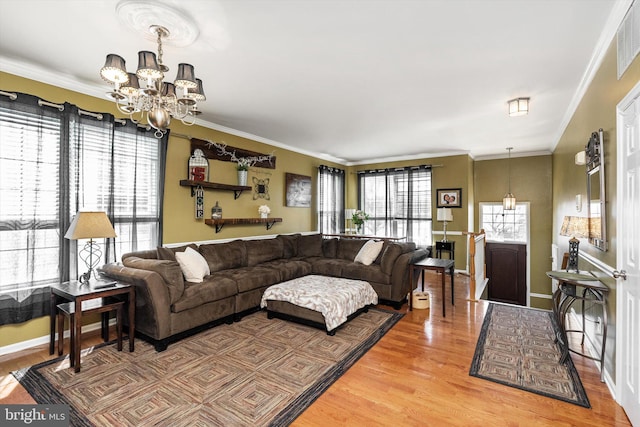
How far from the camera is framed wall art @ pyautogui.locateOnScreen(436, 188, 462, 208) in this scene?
6816mm

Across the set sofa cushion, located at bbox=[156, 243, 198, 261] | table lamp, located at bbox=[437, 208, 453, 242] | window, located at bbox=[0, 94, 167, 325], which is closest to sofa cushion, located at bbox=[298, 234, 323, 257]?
sofa cushion, located at bbox=[156, 243, 198, 261]

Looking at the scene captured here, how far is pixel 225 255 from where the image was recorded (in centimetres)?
450

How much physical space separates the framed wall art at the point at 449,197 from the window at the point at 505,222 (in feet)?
3.34

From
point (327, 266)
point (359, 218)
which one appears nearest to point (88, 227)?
point (327, 266)

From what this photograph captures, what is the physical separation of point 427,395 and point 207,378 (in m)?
1.73

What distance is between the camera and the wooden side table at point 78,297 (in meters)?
2.61

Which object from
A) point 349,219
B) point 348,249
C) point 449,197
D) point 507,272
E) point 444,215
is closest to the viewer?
point 348,249

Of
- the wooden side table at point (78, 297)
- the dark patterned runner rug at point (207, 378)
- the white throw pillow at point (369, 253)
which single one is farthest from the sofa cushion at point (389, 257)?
the wooden side table at point (78, 297)

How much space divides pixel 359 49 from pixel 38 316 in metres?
3.98

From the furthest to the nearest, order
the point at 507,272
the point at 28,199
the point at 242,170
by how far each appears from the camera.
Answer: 1. the point at 507,272
2. the point at 242,170
3. the point at 28,199

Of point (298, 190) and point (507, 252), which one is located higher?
point (298, 190)

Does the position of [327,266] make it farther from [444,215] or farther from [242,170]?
[444,215]

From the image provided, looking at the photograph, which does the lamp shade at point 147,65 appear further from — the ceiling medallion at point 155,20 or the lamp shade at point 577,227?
the lamp shade at point 577,227

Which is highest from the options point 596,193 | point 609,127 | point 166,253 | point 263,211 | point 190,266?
point 609,127
